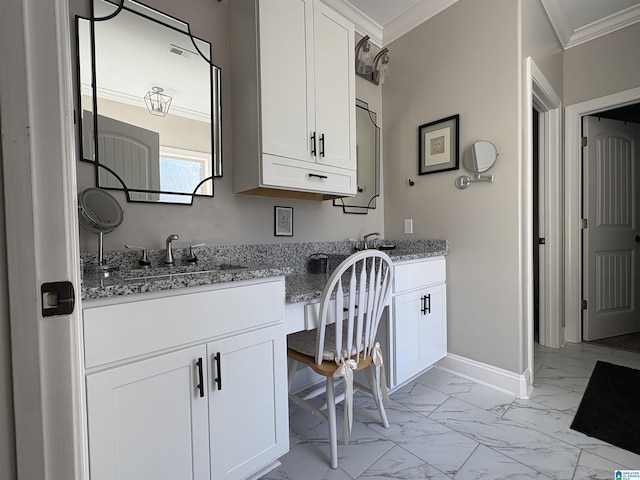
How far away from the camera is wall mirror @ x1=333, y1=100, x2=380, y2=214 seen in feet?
7.84

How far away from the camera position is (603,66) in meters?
2.46

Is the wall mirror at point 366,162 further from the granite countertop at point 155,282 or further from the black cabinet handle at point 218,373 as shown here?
the black cabinet handle at point 218,373

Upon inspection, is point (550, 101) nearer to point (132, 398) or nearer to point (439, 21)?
point (439, 21)

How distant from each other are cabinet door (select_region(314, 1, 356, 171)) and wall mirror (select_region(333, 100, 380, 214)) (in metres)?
0.52

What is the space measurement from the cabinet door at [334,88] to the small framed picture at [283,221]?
414 millimetres

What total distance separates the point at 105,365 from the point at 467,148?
88.0 inches

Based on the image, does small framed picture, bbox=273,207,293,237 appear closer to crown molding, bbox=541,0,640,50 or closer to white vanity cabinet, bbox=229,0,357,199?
white vanity cabinet, bbox=229,0,357,199

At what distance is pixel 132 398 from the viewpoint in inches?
34.4

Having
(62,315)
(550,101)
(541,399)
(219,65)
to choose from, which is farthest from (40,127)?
(550,101)

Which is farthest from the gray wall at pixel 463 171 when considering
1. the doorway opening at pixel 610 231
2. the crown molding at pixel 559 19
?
the doorway opening at pixel 610 231

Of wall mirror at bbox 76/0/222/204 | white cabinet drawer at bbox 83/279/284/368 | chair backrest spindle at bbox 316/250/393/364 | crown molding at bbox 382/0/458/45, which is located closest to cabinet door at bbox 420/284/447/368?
chair backrest spindle at bbox 316/250/393/364

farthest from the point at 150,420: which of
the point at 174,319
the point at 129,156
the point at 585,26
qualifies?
the point at 585,26

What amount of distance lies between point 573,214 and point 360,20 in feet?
7.98

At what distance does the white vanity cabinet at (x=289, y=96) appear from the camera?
148 centimetres
